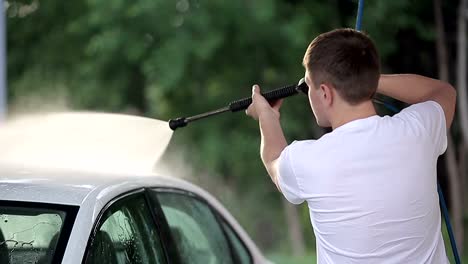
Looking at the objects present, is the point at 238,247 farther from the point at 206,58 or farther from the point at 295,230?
the point at 295,230

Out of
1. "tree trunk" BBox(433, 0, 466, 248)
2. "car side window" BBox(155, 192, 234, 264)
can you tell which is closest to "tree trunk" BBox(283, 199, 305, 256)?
"tree trunk" BBox(433, 0, 466, 248)

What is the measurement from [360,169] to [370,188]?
6 cm

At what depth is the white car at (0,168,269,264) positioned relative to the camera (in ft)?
12.8

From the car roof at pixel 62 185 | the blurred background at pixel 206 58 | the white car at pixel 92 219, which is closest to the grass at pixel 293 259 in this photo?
the blurred background at pixel 206 58

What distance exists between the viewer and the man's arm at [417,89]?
142 inches

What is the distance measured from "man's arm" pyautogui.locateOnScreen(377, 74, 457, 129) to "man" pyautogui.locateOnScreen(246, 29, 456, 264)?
0.82 ft

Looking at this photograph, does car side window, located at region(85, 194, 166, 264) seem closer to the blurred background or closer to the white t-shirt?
the white t-shirt

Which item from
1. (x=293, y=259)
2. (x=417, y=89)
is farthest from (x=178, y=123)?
(x=293, y=259)

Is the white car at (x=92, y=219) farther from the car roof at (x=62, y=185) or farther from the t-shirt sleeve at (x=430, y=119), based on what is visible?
the t-shirt sleeve at (x=430, y=119)

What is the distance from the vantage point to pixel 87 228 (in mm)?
3883

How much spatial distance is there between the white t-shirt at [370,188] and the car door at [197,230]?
1453 mm

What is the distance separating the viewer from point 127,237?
4266 millimetres

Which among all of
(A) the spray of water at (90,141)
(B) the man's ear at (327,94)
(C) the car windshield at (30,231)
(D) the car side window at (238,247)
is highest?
(B) the man's ear at (327,94)

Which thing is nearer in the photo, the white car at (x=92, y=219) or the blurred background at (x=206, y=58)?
the white car at (x=92, y=219)
